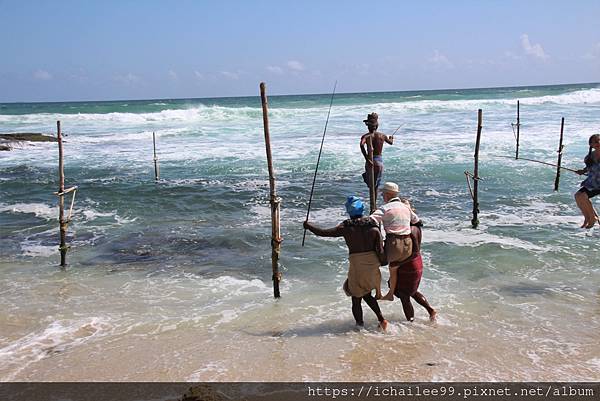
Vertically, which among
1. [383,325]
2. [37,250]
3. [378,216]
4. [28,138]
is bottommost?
[37,250]

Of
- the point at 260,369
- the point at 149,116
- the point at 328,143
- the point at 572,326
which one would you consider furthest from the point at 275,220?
the point at 149,116

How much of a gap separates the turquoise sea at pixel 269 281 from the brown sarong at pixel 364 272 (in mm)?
632

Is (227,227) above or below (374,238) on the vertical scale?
below

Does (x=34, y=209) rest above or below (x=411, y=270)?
below

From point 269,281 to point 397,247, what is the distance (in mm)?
3263

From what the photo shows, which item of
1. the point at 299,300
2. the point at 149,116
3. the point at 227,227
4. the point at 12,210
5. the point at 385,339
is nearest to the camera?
the point at 385,339

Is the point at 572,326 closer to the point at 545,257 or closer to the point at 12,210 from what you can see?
the point at 545,257

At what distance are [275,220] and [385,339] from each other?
6.80 ft

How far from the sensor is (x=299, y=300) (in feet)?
24.9

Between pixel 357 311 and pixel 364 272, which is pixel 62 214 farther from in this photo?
pixel 364 272

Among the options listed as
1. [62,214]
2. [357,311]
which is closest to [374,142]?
[357,311]

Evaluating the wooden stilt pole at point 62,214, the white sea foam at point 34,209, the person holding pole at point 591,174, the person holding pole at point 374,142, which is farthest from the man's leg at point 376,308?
the white sea foam at point 34,209

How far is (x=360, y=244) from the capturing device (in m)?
5.81

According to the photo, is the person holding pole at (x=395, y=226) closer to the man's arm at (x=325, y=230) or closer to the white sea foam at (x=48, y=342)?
the man's arm at (x=325, y=230)
